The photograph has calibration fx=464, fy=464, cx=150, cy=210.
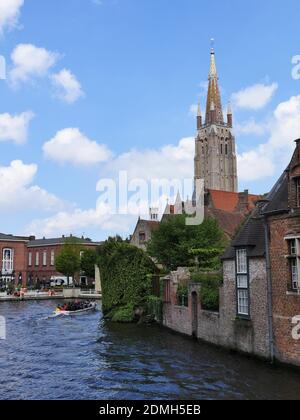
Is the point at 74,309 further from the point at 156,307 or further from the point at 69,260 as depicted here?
the point at 69,260

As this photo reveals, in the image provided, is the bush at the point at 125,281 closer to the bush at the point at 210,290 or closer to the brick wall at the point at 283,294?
the bush at the point at 210,290

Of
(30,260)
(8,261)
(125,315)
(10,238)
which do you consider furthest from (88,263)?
(125,315)

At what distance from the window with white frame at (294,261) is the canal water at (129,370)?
3404 millimetres

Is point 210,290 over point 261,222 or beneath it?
beneath

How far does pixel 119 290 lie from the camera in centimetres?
3844

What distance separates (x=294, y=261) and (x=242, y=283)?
382cm

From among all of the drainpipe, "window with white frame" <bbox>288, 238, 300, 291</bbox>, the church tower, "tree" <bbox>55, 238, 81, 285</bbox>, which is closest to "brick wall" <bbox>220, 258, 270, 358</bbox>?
the drainpipe

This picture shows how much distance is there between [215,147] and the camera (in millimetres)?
127750

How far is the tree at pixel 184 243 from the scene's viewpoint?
3891 centimetres

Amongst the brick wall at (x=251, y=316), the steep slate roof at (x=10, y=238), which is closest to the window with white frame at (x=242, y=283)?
the brick wall at (x=251, y=316)

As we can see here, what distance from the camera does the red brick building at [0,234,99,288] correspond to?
81812 millimetres

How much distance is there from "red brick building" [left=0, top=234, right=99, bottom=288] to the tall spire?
55.4 m
